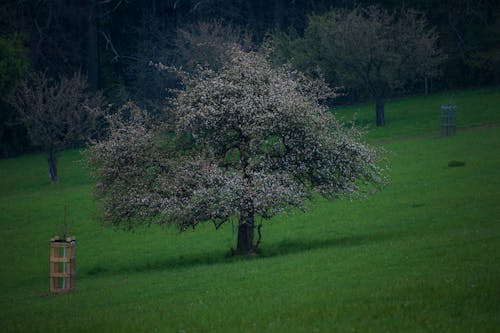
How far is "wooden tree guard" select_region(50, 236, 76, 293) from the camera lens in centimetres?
2162

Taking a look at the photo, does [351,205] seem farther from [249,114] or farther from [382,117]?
[382,117]

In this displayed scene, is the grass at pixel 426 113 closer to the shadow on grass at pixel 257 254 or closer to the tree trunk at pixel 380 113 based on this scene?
the tree trunk at pixel 380 113

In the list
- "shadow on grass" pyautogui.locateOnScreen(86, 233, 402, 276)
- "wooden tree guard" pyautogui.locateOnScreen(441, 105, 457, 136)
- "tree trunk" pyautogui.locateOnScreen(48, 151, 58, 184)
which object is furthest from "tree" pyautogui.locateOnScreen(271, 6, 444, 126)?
"shadow on grass" pyautogui.locateOnScreen(86, 233, 402, 276)

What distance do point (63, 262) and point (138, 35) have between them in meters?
58.3

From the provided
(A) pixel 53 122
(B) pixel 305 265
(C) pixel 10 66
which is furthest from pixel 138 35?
(B) pixel 305 265

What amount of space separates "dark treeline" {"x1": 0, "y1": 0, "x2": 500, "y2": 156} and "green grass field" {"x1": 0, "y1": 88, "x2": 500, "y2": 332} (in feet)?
73.9

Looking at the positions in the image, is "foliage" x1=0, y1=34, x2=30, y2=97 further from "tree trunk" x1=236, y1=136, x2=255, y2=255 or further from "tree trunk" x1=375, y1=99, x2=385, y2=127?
"tree trunk" x1=236, y1=136, x2=255, y2=255

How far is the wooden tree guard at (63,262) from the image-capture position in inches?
851

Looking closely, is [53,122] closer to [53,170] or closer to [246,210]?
[53,170]

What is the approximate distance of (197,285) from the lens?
808 inches

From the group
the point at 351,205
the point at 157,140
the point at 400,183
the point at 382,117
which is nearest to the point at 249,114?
the point at 157,140

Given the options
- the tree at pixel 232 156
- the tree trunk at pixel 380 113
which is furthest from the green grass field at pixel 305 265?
the tree trunk at pixel 380 113

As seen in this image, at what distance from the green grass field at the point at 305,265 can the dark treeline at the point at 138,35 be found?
22.5m

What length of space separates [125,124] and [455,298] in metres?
16.4
